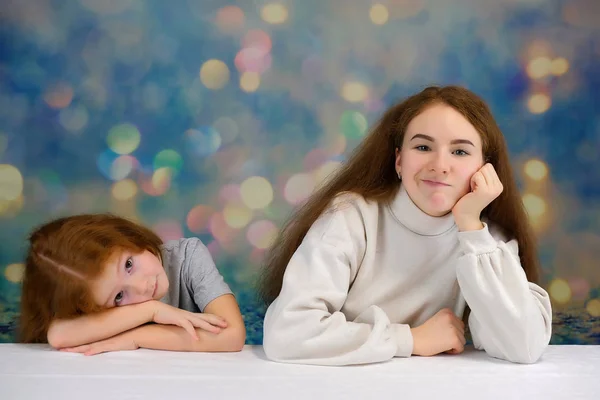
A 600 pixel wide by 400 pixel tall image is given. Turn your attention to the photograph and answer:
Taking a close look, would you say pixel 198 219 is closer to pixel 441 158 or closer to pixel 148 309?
pixel 148 309

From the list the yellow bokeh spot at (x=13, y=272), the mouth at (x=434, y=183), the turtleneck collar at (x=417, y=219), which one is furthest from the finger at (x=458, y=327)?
the yellow bokeh spot at (x=13, y=272)

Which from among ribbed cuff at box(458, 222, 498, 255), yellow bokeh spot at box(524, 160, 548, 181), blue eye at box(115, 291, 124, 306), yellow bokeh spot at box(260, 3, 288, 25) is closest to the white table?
blue eye at box(115, 291, 124, 306)

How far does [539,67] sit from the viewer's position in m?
2.64

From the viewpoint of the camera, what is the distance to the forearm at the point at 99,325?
171cm

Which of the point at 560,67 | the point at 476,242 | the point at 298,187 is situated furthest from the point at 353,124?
the point at 476,242

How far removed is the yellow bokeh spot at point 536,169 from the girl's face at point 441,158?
3.25 feet

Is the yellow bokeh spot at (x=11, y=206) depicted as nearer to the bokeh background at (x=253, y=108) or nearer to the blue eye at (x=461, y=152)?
the bokeh background at (x=253, y=108)

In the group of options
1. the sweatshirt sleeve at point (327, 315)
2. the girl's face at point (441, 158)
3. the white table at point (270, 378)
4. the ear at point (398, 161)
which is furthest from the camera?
the ear at point (398, 161)

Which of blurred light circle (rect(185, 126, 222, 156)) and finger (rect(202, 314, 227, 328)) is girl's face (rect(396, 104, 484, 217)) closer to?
finger (rect(202, 314, 227, 328))

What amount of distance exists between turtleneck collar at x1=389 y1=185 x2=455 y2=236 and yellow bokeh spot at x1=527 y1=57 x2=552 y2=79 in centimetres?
109

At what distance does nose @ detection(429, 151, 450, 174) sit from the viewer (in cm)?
167

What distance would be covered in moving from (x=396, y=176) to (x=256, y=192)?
0.88 m

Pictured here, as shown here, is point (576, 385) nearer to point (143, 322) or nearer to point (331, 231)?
point (331, 231)

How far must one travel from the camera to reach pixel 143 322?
1733 mm
